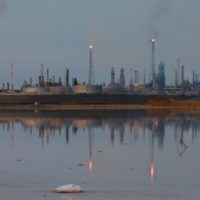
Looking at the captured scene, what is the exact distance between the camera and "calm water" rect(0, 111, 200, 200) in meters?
13.0

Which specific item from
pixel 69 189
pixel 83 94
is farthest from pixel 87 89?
pixel 69 189

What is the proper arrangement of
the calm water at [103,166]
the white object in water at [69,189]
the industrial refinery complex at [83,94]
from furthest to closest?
the industrial refinery complex at [83,94]
the calm water at [103,166]
the white object in water at [69,189]

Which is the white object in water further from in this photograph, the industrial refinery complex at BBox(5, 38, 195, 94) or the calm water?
the industrial refinery complex at BBox(5, 38, 195, 94)

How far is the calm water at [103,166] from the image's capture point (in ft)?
42.5

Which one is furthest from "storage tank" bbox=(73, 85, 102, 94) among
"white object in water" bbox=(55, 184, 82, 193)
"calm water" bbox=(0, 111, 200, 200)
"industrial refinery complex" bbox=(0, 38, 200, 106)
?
"white object in water" bbox=(55, 184, 82, 193)

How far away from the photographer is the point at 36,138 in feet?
93.2

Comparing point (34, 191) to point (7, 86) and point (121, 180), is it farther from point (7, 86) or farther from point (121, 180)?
point (7, 86)

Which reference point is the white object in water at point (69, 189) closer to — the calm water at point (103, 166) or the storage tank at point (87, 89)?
the calm water at point (103, 166)

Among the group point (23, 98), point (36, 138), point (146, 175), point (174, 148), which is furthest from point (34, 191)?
point (23, 98)

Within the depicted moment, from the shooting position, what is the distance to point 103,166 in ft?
57.2

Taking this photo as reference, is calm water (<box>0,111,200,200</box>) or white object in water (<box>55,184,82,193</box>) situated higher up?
white object in water (<box>55,184,82,193</box>)

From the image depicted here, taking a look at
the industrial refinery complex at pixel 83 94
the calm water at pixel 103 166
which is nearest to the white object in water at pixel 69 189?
the calm water at pixel 103 166

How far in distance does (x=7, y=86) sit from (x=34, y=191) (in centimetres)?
10094

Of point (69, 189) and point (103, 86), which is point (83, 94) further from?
point (69, 189)
